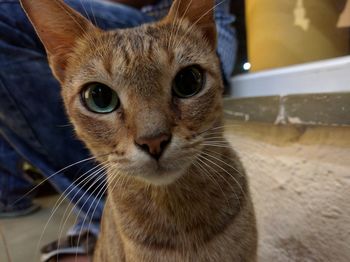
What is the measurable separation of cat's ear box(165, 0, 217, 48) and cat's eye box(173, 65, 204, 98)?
126mm

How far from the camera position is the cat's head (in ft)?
2.29

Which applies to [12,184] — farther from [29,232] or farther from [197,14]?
[197,14]

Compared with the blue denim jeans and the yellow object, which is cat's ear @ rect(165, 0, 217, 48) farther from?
the yellow object

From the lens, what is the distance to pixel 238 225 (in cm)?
88

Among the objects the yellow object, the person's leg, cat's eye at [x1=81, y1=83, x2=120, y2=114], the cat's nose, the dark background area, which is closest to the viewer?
the cat's nose

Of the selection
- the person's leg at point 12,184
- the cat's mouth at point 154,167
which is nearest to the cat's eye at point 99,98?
the cat's mouth at point 154,167

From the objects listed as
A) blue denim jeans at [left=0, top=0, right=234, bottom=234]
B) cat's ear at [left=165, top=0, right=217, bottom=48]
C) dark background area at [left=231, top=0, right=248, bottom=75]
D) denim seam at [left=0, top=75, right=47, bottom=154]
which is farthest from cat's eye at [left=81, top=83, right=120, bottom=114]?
dark background area at [left=231, top=0, right=248, bottom=75]

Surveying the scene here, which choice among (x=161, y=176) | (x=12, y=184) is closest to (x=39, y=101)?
(x=12, y=184)

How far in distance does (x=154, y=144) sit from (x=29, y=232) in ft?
4.78

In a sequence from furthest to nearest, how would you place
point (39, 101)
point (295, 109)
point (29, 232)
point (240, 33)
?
point (240, 33), point (29, 232), point (39, 101), point (295, 109)

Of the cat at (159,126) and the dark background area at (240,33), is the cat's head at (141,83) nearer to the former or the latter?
the cat at (159,126)

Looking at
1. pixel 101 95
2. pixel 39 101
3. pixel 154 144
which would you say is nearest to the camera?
pixel 154 144

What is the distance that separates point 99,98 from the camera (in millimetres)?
782

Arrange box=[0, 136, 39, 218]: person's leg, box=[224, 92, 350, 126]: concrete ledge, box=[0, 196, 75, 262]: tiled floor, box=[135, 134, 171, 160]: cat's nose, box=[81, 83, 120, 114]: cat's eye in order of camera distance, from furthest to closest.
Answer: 1. box=[0, 136, 39, 218]: person's leg
2. box=[0, 196, 75, 262]: tiled floor
3. box=[224, 92, 350, 126]: concrete ledge
4. box=[81, 83, 120, 114]: cat's eye
5. box=[135, 134, 171, 160]: cat's nose
